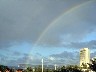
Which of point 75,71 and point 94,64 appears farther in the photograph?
point 75,71

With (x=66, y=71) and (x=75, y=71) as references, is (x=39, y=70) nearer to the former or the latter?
(x=66, y=71)

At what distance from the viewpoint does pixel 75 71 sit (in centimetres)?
11475

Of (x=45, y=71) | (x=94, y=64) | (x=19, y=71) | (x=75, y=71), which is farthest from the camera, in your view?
(x=45, y=71)

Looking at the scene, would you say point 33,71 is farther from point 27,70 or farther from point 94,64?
point 94,64

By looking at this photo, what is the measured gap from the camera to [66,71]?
403 feet

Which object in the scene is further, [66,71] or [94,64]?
[66,71]

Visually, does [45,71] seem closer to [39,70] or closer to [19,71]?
[39,70]

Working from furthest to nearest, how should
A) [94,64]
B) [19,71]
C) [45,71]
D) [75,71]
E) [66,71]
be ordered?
[45,71] < [66,71] < [75,71] < [94,64] < [19,71]

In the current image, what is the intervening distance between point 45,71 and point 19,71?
107m

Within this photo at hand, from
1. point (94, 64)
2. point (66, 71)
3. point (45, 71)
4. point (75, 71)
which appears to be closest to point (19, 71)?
point (94, 64)

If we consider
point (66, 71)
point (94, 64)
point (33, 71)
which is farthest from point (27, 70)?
point (94, 64)

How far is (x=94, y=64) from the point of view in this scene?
94.1 m

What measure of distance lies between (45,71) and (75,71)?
24974 millimetres

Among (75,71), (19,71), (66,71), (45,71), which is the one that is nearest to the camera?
(19,71)
